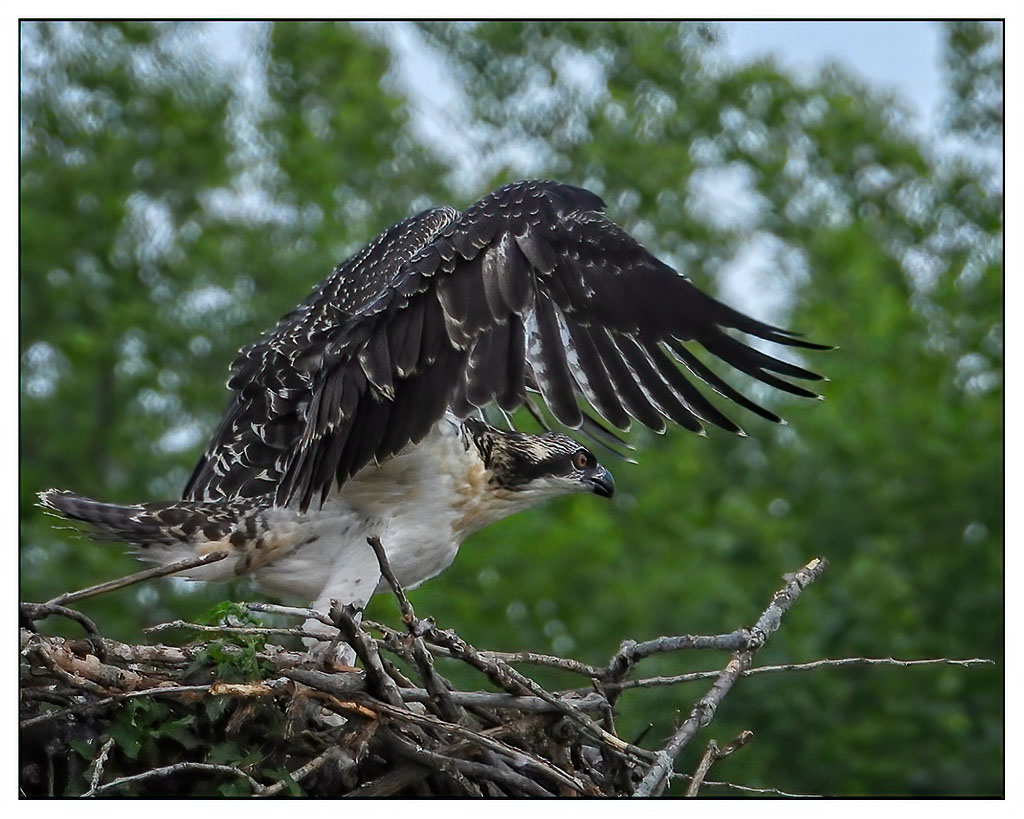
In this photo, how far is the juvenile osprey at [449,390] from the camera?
5.34m

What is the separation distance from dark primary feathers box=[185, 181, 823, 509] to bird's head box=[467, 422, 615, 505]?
0.71 metres

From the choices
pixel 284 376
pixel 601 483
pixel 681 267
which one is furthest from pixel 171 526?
pixel 681 267

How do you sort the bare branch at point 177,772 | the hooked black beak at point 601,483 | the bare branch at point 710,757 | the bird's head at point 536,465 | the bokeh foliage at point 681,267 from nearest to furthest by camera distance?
the bare branch at point 177,772 < the bare branch at point 710,757 < the bird's head at point 536,465 < the hooked black beak at point 601,483 < the bokeh foliage at point 681,267

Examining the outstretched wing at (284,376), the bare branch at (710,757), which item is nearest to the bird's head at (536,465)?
the outstretched wing at (284,376)

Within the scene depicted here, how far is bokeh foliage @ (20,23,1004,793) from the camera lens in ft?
→ 44.7

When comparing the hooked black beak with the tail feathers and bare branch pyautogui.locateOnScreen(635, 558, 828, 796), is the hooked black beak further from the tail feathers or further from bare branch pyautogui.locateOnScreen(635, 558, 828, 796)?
the tail feathers

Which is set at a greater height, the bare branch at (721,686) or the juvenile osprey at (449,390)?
the juvenile osprey at (449,390)

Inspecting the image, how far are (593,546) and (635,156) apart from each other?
527 centimetres

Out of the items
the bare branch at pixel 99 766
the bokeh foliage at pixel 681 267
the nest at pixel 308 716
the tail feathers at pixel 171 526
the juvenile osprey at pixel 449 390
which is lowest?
the bare branch at pixel 99 766

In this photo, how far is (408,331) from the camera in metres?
5.38

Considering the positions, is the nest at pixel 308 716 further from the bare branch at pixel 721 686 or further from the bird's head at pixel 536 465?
the bird's head at pixel 536 465

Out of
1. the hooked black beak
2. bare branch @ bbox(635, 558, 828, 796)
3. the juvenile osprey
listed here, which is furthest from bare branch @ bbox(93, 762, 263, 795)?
the hooked black beak

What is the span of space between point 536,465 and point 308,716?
150 cm

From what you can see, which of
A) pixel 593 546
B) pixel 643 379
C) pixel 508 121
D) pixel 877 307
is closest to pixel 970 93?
pixel 877 307
